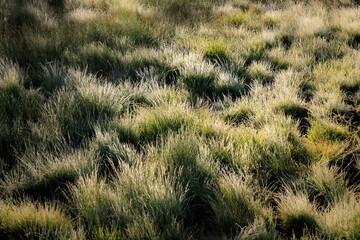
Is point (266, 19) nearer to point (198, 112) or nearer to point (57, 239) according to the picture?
point (198, 112)

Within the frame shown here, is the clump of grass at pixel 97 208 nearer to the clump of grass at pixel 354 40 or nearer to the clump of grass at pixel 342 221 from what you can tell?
the clump of grass at pixel 342 221

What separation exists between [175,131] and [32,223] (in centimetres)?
166

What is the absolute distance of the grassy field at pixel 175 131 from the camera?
100 inches

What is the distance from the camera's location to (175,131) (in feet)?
11.9

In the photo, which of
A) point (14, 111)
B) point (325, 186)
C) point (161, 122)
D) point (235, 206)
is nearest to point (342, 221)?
point (325, 186)

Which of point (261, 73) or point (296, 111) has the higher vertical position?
point (261, 73)

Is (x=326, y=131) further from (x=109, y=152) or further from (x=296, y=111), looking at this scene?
(x=109, y=152)

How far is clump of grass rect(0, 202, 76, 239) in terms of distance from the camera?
235 cm

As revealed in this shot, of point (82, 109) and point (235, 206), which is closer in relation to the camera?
point (235, 206)

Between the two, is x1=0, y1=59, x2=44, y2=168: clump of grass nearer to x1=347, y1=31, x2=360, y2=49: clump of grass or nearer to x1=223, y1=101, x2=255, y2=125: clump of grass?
x1=223, y1=101, x2=255, y2=125: clump of grass

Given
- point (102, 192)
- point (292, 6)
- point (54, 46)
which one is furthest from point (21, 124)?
point (292, 6)

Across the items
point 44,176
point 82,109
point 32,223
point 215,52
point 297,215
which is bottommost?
point 297,215

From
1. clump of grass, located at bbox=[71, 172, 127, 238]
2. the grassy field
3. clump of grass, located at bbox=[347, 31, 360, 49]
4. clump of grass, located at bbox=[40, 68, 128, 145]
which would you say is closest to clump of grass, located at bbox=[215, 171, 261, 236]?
the grassy field

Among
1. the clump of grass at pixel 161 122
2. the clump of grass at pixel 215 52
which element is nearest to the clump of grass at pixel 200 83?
the clump of grass at pixel 215 52
